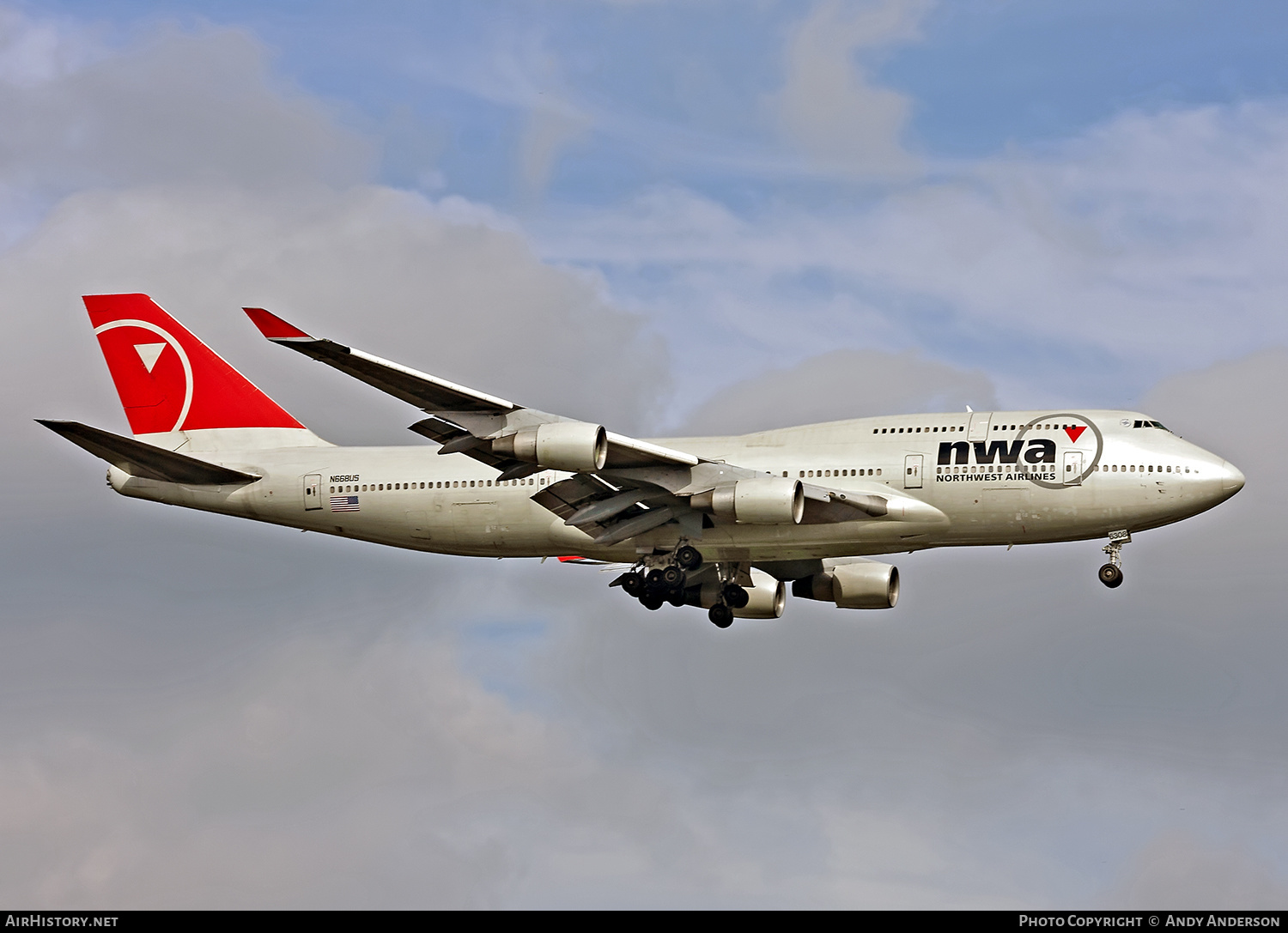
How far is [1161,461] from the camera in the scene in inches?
1901

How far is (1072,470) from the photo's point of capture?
48.2 meters

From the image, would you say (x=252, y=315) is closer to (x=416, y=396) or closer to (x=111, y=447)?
(x=416, y=396)

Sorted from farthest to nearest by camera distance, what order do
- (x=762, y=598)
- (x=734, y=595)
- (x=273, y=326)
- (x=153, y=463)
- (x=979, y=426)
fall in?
1. (x=762, y=598)
2. (x=734, y=595)
3. (x=153, y=463)
4. (x=979, y=426)
5. (x=273, y=326)

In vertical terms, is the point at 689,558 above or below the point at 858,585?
below

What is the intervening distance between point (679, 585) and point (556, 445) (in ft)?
23.4

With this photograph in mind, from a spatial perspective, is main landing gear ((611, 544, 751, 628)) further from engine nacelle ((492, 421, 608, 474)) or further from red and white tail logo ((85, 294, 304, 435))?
red and white tail logo ((85, 294, 304, 435))

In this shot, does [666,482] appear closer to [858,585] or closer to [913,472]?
[913,472]

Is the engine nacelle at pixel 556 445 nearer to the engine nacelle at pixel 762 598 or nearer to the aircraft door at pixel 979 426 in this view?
the aircraft door at pixel 979 426

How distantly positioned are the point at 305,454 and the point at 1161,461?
2431 centimetres

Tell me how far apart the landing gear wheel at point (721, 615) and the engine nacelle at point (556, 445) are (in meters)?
9.53

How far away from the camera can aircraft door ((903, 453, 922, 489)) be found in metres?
48.8

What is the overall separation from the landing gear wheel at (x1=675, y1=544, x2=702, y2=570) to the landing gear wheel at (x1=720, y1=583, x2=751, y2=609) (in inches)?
140

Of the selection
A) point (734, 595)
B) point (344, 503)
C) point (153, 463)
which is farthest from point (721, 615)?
point (153, 463)
